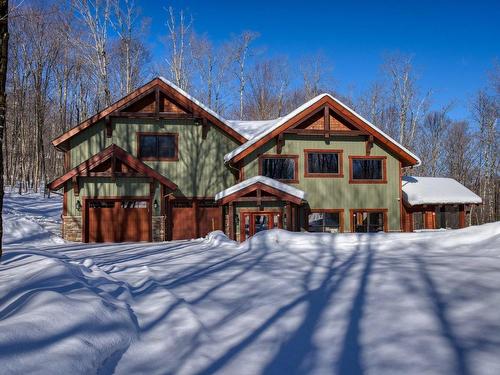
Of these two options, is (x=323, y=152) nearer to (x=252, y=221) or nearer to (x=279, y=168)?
(x=279, y=168)

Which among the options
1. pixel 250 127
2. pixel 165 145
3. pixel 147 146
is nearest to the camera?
pixel 147 146

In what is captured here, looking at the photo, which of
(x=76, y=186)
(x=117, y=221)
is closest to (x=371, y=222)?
(x=117, y=221)

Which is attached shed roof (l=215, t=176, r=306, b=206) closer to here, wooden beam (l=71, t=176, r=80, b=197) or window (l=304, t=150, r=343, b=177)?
window (l=304, t=150, r=343, b=177)

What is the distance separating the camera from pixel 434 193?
19.7m

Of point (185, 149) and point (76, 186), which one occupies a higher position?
point (185, 149)

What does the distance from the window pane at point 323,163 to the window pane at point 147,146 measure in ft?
24.1

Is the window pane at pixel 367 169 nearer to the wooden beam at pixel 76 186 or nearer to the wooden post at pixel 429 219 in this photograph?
the wooden post at pixel 429 219

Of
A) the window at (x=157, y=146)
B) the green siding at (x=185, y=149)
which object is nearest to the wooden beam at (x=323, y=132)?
the green siding at (x=185, y=149)

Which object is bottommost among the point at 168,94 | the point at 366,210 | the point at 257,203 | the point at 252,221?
the point at 252,221

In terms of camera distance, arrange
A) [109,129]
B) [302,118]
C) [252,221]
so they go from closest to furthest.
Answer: [252,221]
[109,129]
[302,118]

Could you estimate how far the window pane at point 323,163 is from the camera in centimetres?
1838

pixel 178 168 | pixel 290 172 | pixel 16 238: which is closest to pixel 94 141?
pixel 178 168

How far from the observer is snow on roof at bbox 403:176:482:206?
19.0m

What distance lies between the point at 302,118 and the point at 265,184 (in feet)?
12.7
